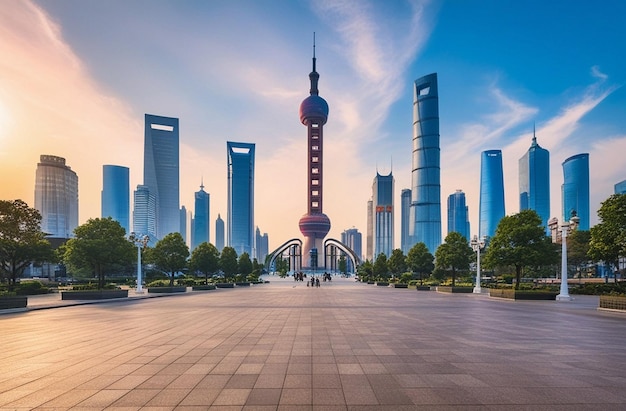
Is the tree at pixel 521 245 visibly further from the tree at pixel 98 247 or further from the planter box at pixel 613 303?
the tree at pixel 98 247

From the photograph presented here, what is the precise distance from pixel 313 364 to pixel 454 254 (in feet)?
119

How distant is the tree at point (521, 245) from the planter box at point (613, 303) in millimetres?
8470

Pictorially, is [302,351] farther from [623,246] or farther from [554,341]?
[623,246]

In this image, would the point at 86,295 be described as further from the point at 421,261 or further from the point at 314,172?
the point at 314,172

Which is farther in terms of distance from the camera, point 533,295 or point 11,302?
point 533,295

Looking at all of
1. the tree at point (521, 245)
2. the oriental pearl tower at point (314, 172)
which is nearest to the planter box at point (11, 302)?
the tree at point (521, 245)

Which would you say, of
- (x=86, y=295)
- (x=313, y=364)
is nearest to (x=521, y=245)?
(x=313, y=364)

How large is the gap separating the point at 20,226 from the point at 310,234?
527ft

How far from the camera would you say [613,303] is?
20.3m

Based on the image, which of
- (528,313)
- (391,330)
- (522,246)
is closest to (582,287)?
(522,246)

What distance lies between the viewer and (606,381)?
7980 mm

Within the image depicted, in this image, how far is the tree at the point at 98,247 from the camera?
2908 centimetres

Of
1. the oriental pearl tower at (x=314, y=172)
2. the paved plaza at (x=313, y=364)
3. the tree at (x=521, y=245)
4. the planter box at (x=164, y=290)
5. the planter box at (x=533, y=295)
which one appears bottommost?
the planter box at (x=164, y=290)

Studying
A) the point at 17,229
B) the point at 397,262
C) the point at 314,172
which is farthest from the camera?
the point at 314,172
